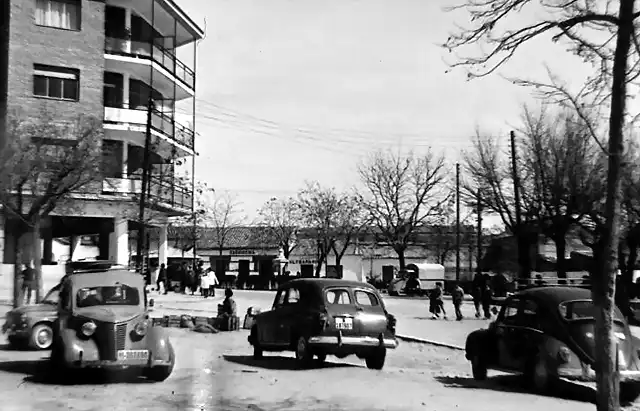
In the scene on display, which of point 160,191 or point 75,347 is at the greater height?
point 160,191

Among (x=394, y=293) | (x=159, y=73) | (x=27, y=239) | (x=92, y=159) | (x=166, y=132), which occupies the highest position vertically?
(x=159, y=73)

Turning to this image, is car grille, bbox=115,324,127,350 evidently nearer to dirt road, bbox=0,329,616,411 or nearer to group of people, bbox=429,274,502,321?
dirt road, bbox=0,329,616,411

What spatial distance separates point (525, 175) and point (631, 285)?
7.55 m

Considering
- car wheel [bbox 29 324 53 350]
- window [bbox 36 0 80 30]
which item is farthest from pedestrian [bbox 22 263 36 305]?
window [bbox 36 0 80 30]

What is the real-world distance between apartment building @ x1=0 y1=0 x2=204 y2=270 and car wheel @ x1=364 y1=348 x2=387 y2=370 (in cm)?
1817

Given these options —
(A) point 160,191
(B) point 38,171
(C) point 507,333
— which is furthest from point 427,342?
(A) point 160,191

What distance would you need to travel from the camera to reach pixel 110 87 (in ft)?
123

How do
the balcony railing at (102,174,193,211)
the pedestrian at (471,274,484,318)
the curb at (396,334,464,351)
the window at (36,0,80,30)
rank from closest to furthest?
1. the curb at (396,334,464,351)
2. the pedestrian at (471,274,484,318)
3. the window at (36,0,80,30)
4. the balcony railing at (102,174,193,211)

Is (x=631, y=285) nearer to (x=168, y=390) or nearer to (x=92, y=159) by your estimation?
(x=92, y=159)

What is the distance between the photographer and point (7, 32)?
34500mm

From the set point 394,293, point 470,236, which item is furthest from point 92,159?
point 470,236

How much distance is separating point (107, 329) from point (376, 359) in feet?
17.2

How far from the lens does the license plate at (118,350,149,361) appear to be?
1252 cm

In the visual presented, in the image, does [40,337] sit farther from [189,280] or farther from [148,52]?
[189,280]
